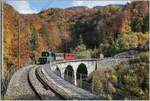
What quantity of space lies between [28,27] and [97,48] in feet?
93.5

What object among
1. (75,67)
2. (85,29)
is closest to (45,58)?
(75,67)

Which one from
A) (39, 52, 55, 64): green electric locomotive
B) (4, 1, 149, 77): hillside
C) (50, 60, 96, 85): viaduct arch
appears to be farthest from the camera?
(4, 1, 149, 77): hillside

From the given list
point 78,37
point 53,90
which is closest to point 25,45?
point 53,90

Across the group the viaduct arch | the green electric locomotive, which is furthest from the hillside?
the viaduct arch

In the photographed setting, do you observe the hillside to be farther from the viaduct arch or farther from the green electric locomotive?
the viaduct arch

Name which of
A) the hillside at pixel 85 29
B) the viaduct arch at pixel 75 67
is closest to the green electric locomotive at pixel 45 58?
the viaduct arch at pixel 75 67

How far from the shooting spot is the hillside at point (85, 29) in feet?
191

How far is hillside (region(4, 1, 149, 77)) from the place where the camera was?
58334mm

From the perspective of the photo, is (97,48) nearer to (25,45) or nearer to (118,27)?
(118,27)

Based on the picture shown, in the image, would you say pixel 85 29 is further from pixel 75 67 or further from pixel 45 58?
pixel 45 58

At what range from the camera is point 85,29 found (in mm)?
92625

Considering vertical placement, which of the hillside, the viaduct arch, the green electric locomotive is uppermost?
the hillside

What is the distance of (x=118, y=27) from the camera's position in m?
77.0

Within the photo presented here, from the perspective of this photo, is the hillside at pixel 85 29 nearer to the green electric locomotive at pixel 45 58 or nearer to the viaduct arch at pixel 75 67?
the green electric locomotive at pixel 45 58
